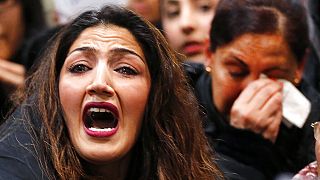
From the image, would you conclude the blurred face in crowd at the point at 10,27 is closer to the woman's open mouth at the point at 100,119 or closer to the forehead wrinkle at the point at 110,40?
the forehead wrinkle at the point at 110,40

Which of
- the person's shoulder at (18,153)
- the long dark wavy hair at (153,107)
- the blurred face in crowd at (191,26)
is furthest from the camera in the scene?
the blurred face in crowd at (191,26)

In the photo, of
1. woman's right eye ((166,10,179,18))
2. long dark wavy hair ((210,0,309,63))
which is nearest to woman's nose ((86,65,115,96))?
long dark wavy hair ((210,0,309,63))

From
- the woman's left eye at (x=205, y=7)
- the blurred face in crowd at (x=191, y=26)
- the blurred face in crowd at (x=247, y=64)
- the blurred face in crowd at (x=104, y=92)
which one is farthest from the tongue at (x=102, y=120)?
the woman's left eye at (x=205, y=7)

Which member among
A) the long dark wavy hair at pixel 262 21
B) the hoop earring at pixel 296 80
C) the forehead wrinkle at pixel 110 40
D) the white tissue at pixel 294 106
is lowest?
the white tissue at pixel 294 106

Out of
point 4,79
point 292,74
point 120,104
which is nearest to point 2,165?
point 120,104

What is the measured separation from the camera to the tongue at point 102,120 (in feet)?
8.22

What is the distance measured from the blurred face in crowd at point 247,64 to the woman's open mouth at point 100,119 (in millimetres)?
716

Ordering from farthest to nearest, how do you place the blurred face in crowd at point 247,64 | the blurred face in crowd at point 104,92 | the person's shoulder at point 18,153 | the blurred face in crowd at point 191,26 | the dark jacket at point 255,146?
the blurred face in crowd at point 191,26 < the blurred face in crowd at point 247,64 < the dark jacket at point 255,146 < the blurred face in crowd at point 104,92 < the person's shoulder at point 18,153

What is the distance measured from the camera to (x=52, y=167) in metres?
2.44

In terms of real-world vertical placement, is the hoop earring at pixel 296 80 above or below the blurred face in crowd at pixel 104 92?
below

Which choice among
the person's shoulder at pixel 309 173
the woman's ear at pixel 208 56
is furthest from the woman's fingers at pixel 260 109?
the person's shoulder at pixel 309 173

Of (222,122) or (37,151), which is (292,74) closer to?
(222,122)

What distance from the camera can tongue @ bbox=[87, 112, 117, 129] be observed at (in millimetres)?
2506

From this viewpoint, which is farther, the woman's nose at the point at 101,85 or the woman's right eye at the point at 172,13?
the woman's right eye at the point at 172,13
